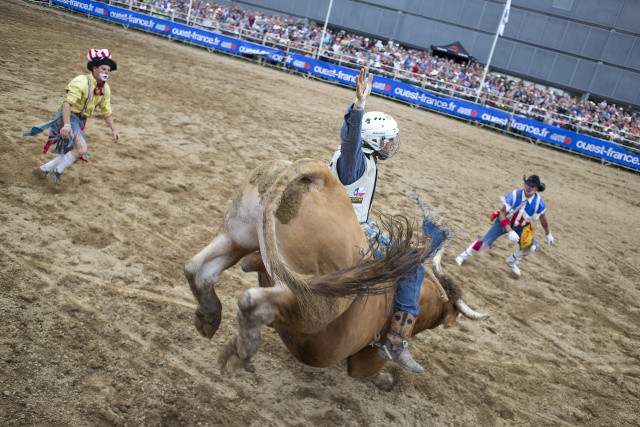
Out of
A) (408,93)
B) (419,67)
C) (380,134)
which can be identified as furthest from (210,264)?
(419,67)

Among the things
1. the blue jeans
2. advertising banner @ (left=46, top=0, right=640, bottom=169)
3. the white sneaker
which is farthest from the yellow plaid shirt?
advertising banner @ (left=46, top=0, right=640, bottom=169)

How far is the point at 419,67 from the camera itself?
26.3 meters

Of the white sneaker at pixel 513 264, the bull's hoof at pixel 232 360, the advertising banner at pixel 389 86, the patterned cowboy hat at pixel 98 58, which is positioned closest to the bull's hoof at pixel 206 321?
the bull's hoof at pixel 232 360

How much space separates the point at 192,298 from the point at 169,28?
20.6 metres

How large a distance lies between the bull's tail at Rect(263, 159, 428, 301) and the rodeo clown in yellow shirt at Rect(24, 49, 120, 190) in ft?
13.1

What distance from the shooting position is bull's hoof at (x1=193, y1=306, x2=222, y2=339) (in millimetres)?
3066

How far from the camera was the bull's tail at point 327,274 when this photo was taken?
249cm

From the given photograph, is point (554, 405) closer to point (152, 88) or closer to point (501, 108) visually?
point (152, 88)

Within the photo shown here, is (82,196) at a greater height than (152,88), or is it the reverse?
(152,88)

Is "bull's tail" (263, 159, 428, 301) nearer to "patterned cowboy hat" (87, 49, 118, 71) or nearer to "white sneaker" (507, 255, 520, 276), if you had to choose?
"patterned cowboy hat" (87, 49, 118, 71)

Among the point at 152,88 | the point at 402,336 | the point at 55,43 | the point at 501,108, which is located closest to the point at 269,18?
the point at 501,108

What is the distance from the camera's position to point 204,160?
25.4 feet

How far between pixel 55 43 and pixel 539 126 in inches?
697

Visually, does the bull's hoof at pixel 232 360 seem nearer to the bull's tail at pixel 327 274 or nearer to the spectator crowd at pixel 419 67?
the bull's tail at pixel 327 274
